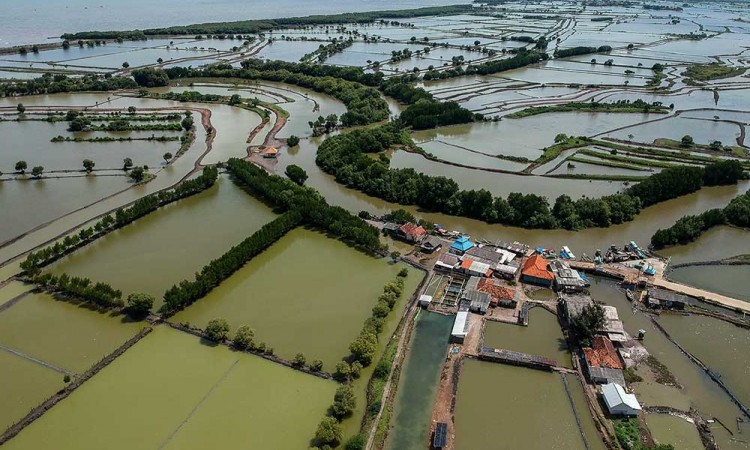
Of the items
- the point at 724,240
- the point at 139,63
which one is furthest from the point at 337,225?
the point at 139,63

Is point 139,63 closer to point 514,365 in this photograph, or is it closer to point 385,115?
point 385,115

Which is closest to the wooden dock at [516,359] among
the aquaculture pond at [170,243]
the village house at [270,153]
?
the aquaculture pond at [170,243]

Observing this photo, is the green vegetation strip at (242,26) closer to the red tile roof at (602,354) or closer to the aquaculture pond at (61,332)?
the aquaculture pond at (61,332)

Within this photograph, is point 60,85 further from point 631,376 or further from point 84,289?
point 631,376

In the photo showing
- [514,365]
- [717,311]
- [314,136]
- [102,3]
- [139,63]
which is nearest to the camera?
[514,365]

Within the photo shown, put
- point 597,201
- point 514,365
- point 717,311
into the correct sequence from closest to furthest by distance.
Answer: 1. point 514,365
2. point 717,311
3. point 597,201

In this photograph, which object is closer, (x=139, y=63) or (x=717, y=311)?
(x=717, y=311)

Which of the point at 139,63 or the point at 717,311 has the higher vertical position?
the point at 139,63
